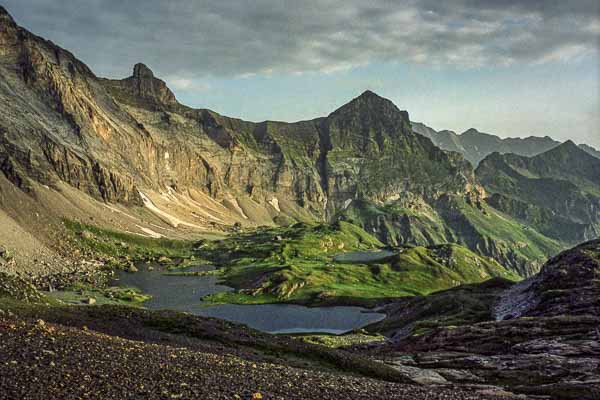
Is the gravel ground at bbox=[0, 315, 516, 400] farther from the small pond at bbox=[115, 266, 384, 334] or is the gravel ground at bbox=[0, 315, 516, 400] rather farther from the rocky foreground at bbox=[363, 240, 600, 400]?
the small pond at bbox=[115, 266, 384, 334]

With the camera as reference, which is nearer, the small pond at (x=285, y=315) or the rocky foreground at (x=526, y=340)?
the rocky foreground at (x=526, y=340)

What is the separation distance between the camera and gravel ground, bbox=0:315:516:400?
92.9 ft

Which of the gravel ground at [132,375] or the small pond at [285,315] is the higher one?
the gravel ground at [132,375]

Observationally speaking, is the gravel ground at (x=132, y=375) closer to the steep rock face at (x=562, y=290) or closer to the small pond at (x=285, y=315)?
the steep rock face at (x=562, y=290)

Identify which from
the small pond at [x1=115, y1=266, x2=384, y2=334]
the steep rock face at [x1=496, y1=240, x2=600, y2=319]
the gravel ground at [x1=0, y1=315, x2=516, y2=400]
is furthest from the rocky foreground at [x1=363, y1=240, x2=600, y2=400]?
the small pond at [x1=115, y1=266, x2=384, y2=334]

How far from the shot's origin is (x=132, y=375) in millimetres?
32281

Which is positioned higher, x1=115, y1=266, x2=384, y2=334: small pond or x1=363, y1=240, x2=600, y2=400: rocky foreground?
x1=363, y1=240, x2=600, y2=400: rocky foreground

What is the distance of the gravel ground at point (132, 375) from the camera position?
92.9 feet

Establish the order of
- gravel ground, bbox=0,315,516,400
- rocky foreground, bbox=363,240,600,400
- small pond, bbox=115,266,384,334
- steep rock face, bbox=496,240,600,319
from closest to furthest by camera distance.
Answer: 1. gravel ground, bbox=0,315,516,400
2. rocky foreground, bbox=363,240,600,400
3. steep rock face, bbox=496,240,600,319
4. small pond, bbox=115,266,384,334

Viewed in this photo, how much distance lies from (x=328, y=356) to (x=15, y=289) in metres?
45.7

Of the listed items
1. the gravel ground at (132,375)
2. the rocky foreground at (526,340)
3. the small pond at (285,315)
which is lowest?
the small pond at (285,315)

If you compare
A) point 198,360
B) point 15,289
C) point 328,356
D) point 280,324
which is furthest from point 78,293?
point 198,360

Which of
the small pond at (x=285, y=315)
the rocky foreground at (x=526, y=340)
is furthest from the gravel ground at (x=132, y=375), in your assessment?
the small pond at (x=285, y=315)

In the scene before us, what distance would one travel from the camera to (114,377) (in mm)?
31125
